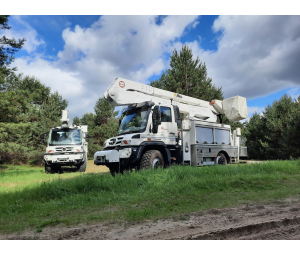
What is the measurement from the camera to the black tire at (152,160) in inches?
303

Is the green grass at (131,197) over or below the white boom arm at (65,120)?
below

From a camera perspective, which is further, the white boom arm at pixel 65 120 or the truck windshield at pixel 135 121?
the white boom arm at pixel 65 120

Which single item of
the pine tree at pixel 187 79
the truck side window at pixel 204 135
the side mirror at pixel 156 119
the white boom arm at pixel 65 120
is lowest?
the truck side window at pixel 204 135

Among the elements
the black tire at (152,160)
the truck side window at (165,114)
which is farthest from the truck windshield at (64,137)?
the black tire at (152,160)

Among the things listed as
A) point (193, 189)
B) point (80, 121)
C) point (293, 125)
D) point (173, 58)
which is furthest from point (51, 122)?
point (293, 125)

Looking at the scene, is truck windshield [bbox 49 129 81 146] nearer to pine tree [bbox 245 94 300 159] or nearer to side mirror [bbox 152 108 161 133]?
side mirror [bbox 152 108 161 133]

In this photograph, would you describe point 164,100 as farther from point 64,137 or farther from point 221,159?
point 64,137

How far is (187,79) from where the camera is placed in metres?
26.9

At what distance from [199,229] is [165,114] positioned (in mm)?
6198

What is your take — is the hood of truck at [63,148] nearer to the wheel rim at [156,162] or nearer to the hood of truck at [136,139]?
the hood of truck at [136,139]

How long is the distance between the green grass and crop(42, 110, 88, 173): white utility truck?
679 cm

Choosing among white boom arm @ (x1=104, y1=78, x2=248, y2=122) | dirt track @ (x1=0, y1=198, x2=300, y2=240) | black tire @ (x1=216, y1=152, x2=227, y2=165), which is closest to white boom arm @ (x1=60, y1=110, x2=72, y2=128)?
white boom arm @ (x1=104, y1=78, x2=248, y2=122)

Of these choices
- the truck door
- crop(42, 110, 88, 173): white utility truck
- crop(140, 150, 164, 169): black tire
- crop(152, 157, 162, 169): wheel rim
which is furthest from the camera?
crop(42, 110, 88, 173): white utility truck

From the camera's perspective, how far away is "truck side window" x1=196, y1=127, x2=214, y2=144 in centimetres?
976
